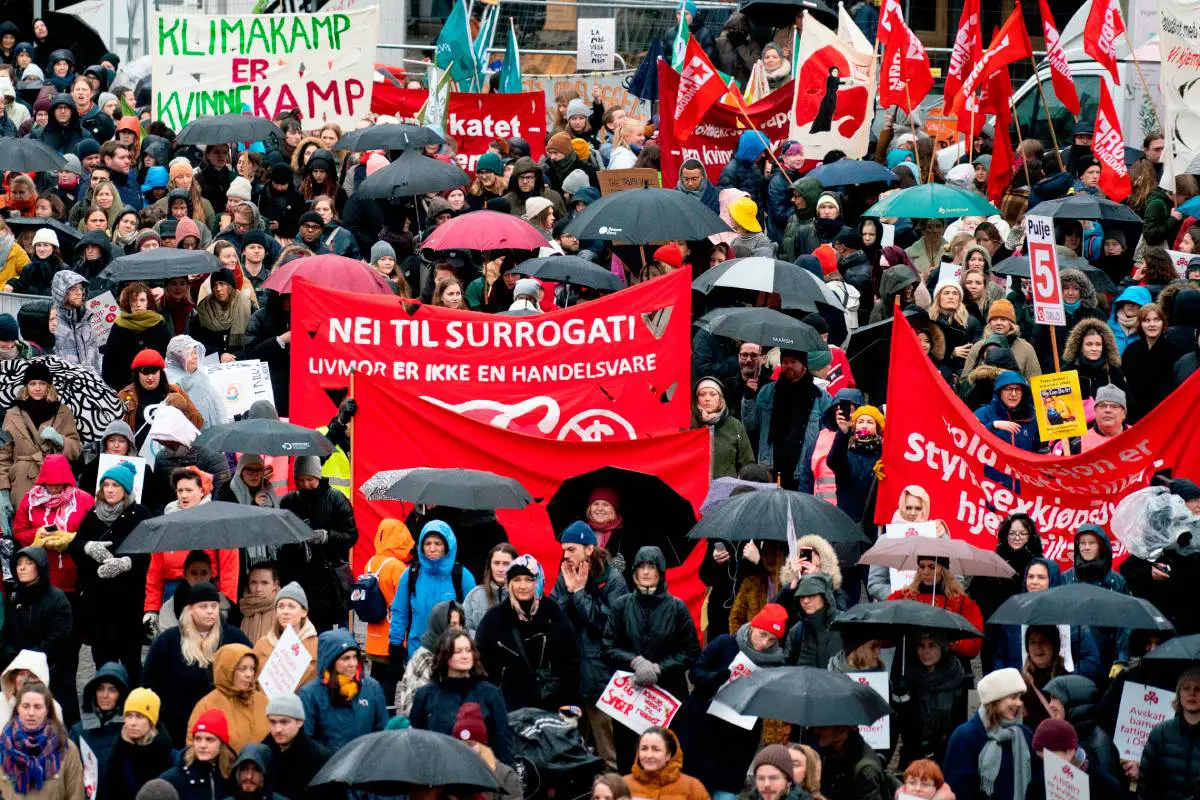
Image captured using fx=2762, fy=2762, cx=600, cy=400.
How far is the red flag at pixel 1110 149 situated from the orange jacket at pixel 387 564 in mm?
8557

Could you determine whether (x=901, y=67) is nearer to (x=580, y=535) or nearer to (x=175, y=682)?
(x=580, y=535)

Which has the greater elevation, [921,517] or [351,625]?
[921,517]

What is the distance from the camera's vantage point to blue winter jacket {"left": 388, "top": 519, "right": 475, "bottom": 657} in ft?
46.4

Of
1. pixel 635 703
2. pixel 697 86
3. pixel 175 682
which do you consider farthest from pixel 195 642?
pixel 697 86

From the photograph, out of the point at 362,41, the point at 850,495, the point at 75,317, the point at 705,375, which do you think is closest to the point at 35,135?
the point at 362,41

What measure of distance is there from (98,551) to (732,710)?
366 centimetres

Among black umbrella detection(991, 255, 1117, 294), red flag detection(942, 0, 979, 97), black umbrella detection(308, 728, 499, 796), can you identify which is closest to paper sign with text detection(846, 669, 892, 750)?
black umbrella detection(308, 728, 499, 796)

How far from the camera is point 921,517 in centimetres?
1482

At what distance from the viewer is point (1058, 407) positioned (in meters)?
15.7

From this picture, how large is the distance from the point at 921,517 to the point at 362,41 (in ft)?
40.3

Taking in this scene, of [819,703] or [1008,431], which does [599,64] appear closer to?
[1008,431]

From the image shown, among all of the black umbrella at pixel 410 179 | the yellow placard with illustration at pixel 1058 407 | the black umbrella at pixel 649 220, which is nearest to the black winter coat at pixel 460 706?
the yellow placard with illustration at pixel 1058 407

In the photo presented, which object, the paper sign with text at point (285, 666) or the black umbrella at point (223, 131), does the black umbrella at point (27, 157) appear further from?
the paper sign with text at point (285, 666)

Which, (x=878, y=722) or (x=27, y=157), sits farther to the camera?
(x=27, y=157)
